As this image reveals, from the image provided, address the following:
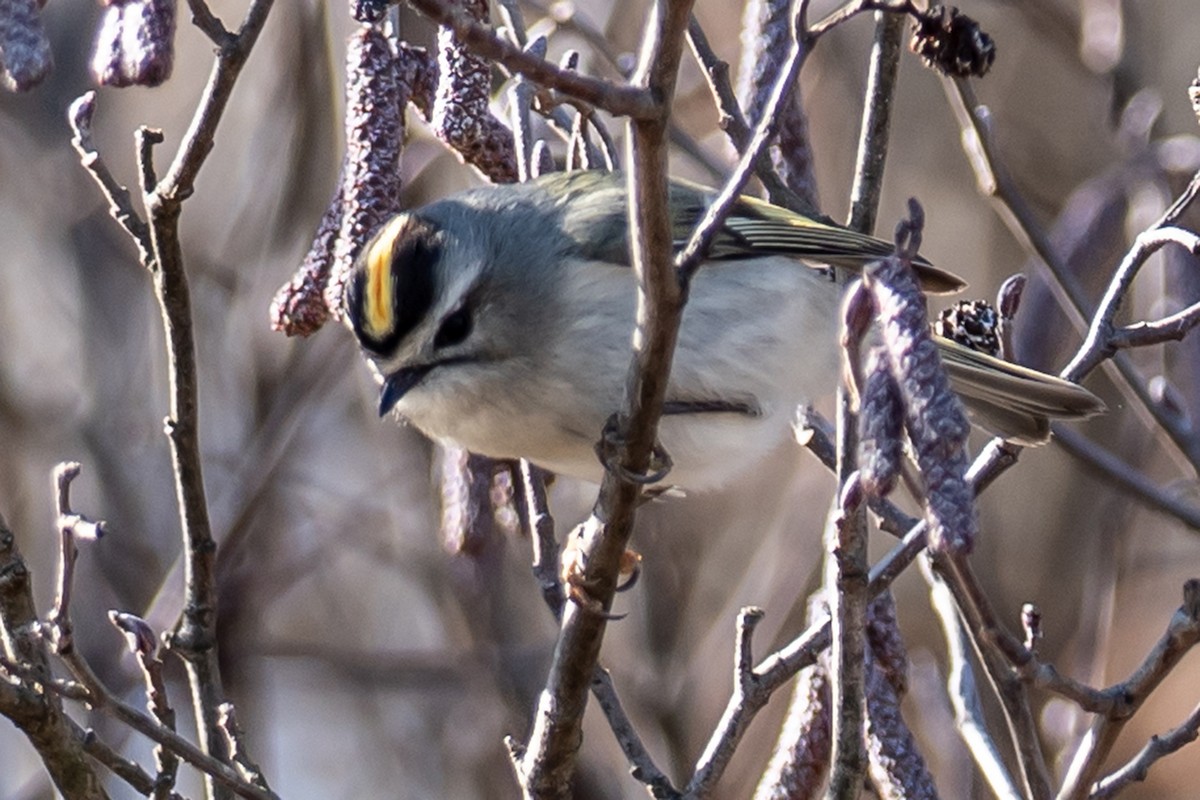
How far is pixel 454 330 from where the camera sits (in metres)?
2.56

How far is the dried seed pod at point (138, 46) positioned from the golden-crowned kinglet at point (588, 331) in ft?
1.93

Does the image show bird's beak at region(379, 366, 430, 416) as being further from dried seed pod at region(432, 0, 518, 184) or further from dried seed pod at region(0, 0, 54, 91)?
dried seed pod at region(0, 0, 54, 91)

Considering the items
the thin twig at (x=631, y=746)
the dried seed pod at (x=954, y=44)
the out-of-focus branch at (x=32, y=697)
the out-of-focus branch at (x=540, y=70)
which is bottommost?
the out-of-focus branch at (x=32, y=697)

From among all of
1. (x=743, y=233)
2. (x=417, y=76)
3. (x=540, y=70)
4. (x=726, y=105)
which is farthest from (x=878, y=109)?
(x=540, y=70)

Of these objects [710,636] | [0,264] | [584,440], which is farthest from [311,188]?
[584,440]

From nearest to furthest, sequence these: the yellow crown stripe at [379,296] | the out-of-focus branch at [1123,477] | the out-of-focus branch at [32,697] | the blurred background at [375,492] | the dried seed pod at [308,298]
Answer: the out-of-focus branch at [32,697] → the dried seed pod at [308,298] → the yellow crown stripe at [379,296] → the out-of-focus branch at [1123,477] → the blurred background at [375,492]

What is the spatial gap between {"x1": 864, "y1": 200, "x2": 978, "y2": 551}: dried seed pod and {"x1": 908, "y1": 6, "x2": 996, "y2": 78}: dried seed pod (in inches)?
23.1

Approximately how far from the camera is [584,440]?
2523mm

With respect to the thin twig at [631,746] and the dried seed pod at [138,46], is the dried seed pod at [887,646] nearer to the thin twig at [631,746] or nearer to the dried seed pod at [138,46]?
the thin twig at [631,746]

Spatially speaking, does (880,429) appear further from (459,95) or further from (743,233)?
(743,233)

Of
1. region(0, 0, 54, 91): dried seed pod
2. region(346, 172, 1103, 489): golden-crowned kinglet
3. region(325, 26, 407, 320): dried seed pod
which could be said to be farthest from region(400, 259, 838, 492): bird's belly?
region(0, 0, 54, 91): dried seed pod

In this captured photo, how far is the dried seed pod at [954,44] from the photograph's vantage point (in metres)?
1.84

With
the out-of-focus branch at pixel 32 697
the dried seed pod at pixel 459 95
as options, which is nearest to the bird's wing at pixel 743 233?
the dried seed pod at pixel 459 95

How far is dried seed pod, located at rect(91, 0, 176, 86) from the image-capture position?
1.71 metres
